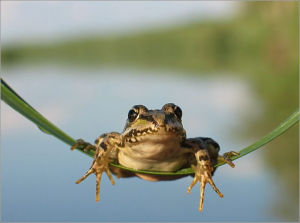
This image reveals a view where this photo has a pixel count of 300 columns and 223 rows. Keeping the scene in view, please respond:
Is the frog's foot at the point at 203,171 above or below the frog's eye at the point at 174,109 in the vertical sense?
below

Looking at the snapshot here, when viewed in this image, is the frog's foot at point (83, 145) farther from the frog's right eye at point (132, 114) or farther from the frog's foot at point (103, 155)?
the frog's right eye at point (132, 114)

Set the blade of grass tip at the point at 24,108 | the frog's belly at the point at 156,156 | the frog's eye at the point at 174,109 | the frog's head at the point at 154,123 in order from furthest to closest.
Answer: the frog's belly at the point at 156,156, the frog's eye at the point at 174,109, the frog's head at the point at 154,123, the blade of grass tip at the point at 24,108

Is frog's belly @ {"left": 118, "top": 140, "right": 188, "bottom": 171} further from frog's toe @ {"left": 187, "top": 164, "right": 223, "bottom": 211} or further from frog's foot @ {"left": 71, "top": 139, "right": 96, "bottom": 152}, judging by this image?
frog's foot @ {"left": 71, "top": 139, "right": 96, "bottom": 152}

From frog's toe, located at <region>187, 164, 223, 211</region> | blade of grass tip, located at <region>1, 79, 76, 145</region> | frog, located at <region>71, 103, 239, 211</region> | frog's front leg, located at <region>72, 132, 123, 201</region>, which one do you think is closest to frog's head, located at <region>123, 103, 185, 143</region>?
frog, located at <region>71, 103, 239, 211</region>

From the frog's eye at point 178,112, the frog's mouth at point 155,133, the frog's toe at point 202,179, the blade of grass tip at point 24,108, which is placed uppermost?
the frog's eye at point 178,112

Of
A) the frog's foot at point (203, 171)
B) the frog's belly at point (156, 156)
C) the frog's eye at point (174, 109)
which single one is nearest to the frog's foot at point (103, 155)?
the frog's belly at point (156, 156)

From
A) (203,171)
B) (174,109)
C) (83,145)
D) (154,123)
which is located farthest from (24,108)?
(203,171)

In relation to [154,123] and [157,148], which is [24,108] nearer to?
[154,123]

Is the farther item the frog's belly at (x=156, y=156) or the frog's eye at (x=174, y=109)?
the frog's belly at (x=156, y=156)

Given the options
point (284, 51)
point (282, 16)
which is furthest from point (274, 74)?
point (282, 16)

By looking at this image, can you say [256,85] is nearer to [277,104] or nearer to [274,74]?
[274,74]
